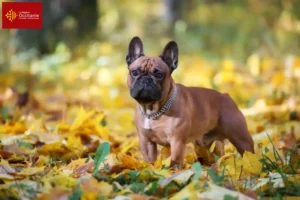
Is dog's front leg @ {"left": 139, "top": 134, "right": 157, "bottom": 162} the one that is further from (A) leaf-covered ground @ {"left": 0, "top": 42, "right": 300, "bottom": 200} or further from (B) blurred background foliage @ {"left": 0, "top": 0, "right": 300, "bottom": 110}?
(B) blurred background foliage @ {"left": 0, "top": 0, "right": 300, "bottom": 110}

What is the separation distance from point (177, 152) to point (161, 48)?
25.3 feet

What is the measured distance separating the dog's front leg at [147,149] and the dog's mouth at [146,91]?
342mm

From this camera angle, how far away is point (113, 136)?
5602 millimetres

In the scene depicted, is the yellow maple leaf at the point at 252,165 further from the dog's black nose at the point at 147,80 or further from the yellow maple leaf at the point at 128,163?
the dog's black nose at the point at 147,80

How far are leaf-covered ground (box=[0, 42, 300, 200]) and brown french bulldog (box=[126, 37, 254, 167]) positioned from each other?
17 centimetres

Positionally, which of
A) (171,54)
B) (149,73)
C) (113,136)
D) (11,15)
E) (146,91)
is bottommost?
(113,136)

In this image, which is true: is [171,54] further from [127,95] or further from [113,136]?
[127,95]

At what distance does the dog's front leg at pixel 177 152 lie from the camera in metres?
4.48

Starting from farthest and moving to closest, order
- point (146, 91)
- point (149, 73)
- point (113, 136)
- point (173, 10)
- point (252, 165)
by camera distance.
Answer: point (173, 10) → point (113, 136) → point (149, 73) → point (146, 91) → point (252, 165)

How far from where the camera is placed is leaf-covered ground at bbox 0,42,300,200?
3.43 m

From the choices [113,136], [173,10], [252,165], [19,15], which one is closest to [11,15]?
[19,15]

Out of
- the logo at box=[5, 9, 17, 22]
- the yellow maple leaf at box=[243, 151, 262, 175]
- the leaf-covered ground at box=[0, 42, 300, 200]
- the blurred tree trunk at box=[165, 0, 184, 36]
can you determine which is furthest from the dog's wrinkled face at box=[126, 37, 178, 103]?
the blurred tree trunk at box=[165, 0, 184, 36]

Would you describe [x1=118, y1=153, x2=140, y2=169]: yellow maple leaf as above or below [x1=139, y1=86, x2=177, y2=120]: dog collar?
below

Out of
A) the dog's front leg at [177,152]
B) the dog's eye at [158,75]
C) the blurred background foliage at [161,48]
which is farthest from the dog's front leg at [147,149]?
the blurred background foliage at [161,48]
